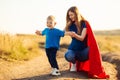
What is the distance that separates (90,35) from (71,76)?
1055 mm

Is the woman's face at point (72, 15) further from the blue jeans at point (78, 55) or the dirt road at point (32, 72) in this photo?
the dirt road at point (32, 72)

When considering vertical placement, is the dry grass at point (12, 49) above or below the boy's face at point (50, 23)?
below

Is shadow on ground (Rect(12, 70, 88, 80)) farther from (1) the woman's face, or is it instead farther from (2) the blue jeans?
(1) the woman's face

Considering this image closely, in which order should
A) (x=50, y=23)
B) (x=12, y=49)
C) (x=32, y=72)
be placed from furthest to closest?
(x=12, y=49)
(x=32, y=72)
(x=50, y=23)

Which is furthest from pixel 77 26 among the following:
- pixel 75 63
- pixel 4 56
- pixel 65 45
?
pixel 65 45

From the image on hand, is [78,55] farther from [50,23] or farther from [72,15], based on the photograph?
[50,23]

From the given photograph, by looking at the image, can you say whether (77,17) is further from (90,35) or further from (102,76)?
(102,76)

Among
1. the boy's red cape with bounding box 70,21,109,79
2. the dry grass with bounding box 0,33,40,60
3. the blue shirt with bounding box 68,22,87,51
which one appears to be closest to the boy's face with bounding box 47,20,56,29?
the blue shirt with bounding box 68,22,87,51

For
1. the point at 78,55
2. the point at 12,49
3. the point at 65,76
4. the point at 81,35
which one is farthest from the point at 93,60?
the point at 12,49

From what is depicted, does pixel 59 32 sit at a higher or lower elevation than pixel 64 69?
higher

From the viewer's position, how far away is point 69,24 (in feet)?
34.3

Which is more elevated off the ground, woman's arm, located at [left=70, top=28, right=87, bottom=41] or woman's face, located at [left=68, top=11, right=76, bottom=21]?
woman's face, located at [left=68, top=11, right=76, bottom=21]

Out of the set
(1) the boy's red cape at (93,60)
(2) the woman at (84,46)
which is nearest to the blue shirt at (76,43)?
(2) the woman at (84,46)

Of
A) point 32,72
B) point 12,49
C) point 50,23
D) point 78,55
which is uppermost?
point 50,23
